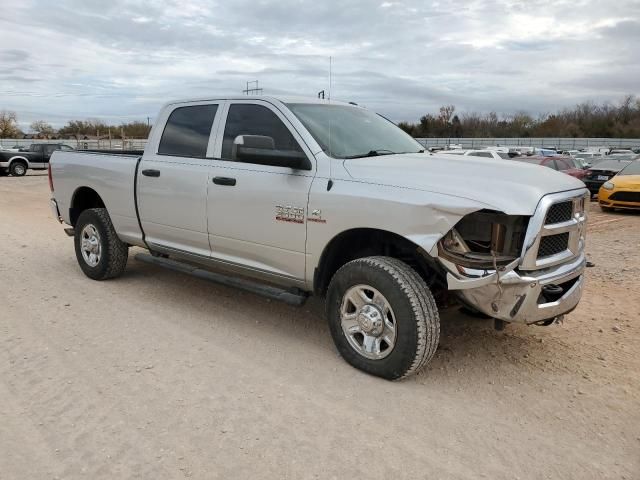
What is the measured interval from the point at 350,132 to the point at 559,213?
182 centimetres

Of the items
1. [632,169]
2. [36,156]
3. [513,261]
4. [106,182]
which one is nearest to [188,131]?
[106,182]

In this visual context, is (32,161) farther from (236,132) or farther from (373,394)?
(373,394)

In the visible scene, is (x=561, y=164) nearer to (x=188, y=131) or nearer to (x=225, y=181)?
(x=188, y=131)

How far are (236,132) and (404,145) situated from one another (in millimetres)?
1505

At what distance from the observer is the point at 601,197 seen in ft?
45.9

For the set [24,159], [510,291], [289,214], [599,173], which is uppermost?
[289,214]

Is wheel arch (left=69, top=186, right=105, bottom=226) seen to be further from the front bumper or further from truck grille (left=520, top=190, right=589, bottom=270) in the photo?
truck grille (left=520, top=190, right=589, bottom=270)

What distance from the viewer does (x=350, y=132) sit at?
466 cm

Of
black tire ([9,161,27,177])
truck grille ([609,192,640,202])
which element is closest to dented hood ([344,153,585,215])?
truck grille ([609,192,640,202])

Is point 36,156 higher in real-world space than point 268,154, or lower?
lower

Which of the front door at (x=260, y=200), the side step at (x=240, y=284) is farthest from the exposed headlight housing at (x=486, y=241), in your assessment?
the side step at (x=240, y=284)

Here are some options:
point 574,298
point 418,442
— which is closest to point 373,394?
point 418,442

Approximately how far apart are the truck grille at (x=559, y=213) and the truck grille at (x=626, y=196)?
36.7 ft

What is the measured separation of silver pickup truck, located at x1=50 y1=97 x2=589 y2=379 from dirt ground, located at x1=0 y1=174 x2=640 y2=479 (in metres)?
0.43
